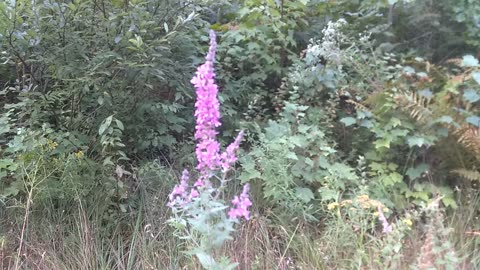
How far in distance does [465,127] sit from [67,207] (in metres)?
3.14

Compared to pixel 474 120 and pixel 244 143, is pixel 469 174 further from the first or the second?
pixel 244 143

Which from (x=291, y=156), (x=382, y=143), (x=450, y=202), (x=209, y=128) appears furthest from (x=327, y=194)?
(x=209, y=128)

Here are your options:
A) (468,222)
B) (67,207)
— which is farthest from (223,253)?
(468,222)

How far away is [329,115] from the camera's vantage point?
13.8ft

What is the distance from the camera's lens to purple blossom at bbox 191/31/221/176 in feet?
7.64

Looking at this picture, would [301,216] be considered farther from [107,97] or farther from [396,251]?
[107,97]

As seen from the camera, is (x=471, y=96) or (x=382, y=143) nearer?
(x=471, y=96)

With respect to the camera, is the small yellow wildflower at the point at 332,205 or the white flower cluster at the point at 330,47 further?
the white flower cluster at the point at 330,47

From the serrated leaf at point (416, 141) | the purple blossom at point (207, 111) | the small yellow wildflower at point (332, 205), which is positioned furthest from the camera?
the serrated leaf at point (416, 141)

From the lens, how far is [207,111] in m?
2.36

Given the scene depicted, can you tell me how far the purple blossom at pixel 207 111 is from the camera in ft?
7.64

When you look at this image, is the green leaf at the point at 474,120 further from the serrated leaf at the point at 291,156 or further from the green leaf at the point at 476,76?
the serrated leaf at the point at 291,156

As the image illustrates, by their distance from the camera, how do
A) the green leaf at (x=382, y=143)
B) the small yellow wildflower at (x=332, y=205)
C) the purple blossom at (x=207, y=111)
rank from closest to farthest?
the purple blossom at (x=207, y=111) < the small yellow wildflower at (x=332, y=205) < the green leaf at (x=382, y=143)

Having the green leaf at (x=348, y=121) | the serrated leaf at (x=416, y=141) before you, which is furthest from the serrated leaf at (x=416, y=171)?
the green leaf at (x=348, y=121)
